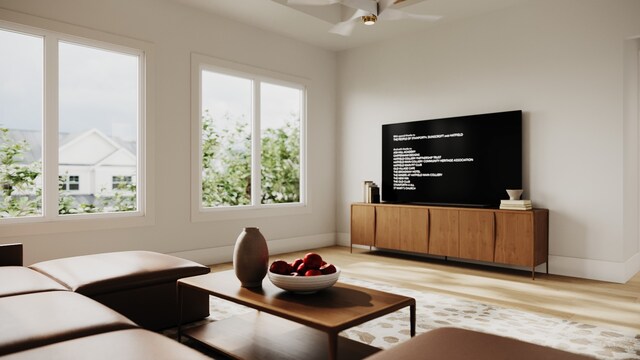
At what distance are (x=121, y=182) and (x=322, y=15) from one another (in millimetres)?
2721

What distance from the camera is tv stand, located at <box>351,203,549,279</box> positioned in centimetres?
412

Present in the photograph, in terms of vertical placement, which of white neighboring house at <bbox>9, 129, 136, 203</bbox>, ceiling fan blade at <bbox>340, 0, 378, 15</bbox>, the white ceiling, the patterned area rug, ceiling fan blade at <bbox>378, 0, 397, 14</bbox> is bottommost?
the patterned area rug

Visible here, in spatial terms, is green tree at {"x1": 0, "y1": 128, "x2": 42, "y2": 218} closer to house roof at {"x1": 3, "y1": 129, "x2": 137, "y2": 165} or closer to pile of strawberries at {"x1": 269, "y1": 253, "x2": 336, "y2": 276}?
house roof at {"x1": 3, "y1": 129, "x2": 137, "y2": 165}

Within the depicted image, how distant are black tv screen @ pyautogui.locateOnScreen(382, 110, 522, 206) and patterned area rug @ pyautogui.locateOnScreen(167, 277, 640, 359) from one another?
5.65 ft

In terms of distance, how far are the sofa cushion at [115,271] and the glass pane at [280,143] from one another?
273cm

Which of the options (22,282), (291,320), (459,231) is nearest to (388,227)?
(459,231)

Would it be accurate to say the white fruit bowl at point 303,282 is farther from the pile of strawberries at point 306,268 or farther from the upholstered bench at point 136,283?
the upholstered bench at point 136,283

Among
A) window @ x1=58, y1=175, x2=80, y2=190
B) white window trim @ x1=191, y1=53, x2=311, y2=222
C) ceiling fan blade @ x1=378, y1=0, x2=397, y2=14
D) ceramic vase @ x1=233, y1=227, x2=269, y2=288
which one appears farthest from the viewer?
white window trim @ x1=191, y1=53, x2=311, y2=222

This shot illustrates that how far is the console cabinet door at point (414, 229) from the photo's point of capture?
4793mm

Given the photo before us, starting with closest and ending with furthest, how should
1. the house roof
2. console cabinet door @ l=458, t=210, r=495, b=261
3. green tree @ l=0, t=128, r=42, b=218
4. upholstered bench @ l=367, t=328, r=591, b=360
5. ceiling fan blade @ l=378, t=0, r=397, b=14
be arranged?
upholstered bench @ l=367, t=328, r=591, b=360 < ceiling fan blade @ l=378, t=0, r=397, b=14 < green tree @ l=0, t=128, r=42, b=218 < the house roof < console cabinet door @ l=458, t=210, r=495, b=261

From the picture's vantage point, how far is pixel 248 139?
528 cm

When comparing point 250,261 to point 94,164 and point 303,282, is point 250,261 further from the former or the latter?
point 94,164

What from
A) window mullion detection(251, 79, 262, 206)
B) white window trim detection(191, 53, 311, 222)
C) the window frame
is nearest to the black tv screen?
white window trim detection(191, 53, 311, 222)

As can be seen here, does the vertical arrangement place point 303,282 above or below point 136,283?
above
